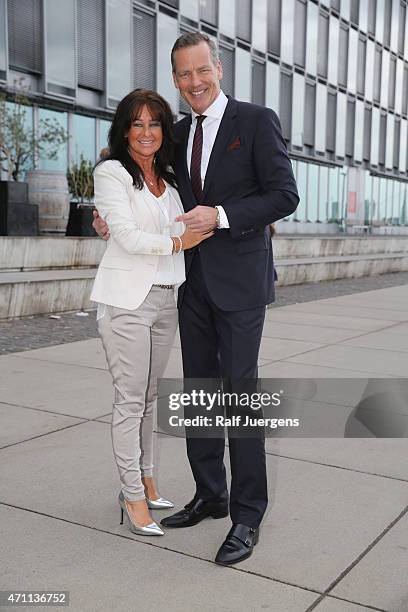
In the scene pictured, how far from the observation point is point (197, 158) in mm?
3086

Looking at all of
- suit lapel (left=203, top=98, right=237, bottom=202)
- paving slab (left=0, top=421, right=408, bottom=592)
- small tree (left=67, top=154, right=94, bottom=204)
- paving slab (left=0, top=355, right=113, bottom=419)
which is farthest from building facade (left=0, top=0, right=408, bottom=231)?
suit lapel (left=203, top=98, right=237, bottom=202)

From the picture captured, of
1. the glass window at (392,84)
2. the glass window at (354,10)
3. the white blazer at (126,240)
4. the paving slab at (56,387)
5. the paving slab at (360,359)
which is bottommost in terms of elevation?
the paving slab at (360,359)

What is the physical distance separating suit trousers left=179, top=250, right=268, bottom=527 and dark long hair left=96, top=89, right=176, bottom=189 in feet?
1.43

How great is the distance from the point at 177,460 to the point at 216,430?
3.15 ft

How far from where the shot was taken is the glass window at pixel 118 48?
21516mm

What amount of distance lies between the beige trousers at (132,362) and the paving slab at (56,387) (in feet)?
6.42

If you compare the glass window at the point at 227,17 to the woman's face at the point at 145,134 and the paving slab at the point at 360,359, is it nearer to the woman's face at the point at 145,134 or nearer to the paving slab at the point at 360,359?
the paving slab at the point at 360,359

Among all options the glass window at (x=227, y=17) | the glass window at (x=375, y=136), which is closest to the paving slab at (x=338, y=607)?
the glass window at (x=227, y=17)

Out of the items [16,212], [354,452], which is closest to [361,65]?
[16,212]

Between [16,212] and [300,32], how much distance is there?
908 inches

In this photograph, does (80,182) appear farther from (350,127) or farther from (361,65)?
(361,65)

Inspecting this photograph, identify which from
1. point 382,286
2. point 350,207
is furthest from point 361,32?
point 382,286

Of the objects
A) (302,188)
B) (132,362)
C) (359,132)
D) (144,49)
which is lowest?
(132,362)

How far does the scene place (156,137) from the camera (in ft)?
9.89
